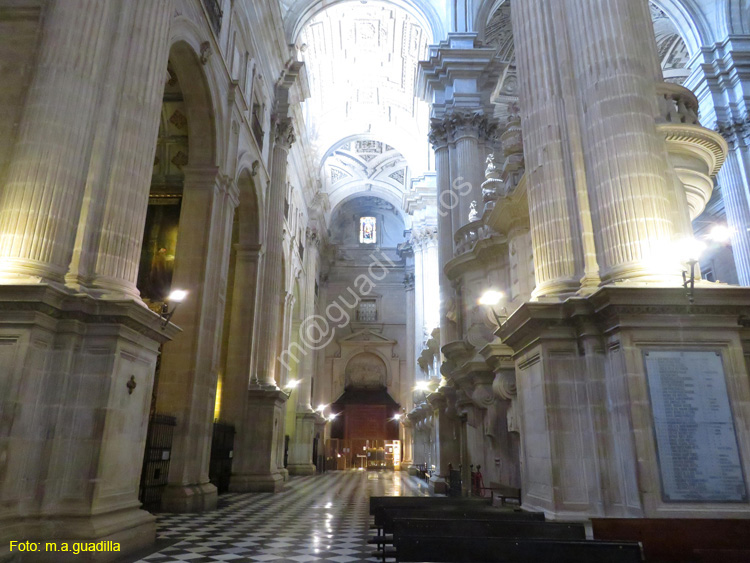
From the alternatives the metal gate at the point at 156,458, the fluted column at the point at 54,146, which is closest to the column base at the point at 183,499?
the metal gate at the point at 156,458

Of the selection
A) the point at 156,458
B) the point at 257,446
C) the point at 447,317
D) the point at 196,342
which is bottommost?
the point at 156,458

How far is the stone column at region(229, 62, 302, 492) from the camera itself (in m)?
15.5

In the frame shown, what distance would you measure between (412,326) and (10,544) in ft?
103

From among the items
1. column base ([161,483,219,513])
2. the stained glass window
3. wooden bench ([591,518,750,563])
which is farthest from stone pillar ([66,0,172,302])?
the stained glass window

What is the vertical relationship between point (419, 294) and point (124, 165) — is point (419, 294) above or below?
above

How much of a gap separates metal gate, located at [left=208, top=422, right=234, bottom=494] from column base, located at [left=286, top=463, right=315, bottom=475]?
1207cm

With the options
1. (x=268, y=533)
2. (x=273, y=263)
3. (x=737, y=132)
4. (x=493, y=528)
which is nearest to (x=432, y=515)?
(x=493, y=528)

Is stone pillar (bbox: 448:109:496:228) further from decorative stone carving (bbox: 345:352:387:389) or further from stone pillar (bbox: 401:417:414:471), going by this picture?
decorative stone carving (bbox: 345:352:387:389)

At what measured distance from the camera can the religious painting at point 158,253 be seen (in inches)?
604

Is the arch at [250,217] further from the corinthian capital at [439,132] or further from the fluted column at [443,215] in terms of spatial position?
the corinthian capital at [439,132]

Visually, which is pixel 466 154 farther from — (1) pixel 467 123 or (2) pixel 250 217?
(2) pixel 250 217

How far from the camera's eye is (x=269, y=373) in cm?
1680

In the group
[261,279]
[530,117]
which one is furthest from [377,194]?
[530,117]

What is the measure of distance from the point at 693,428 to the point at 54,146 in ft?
27.3
